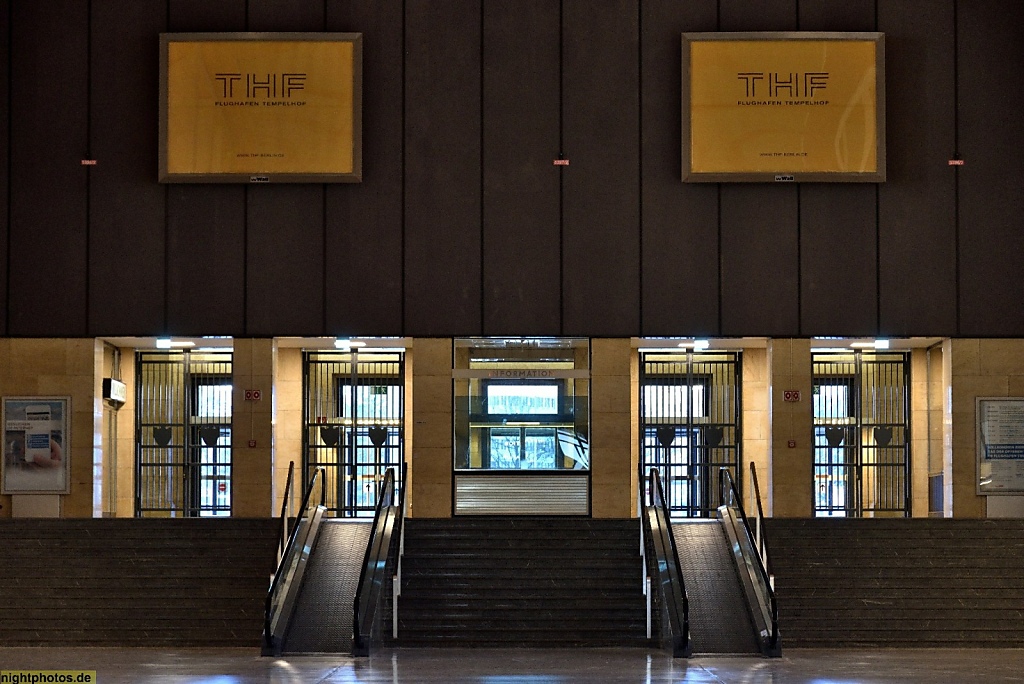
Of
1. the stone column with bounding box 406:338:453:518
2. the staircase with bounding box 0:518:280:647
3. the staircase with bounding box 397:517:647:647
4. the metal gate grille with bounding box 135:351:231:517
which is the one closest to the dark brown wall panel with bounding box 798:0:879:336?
the staircase with bounding box 397:517:647:647

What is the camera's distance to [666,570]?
15781 millimetres

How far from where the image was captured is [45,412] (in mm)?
20219

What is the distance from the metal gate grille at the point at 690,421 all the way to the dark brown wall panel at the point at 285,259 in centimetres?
493

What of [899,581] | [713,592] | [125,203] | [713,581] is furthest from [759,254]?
[125,203]

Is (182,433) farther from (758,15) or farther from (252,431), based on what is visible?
(758,15)

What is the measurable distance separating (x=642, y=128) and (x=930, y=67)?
13.0 ft

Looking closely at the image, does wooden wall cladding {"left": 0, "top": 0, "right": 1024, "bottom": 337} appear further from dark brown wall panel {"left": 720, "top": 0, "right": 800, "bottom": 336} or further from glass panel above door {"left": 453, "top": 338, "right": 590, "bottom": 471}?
glass panel above door {"left": 453, "top": 338, "right": 590, "bottom": 471}

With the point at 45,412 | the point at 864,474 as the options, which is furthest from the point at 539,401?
the point at 45,412

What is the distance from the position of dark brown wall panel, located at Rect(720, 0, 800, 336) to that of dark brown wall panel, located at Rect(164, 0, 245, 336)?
650cm

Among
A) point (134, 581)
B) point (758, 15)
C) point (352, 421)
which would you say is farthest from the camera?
point (352, 421)

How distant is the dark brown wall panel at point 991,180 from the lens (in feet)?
66.8

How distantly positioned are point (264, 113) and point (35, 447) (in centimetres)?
536

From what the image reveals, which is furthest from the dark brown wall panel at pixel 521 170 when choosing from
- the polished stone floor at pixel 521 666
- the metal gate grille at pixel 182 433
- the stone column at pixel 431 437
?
the polished stone floor at pixel 521 666

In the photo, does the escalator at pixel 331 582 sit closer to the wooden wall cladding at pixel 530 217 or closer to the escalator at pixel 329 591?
the escalator at pixel 329 591
